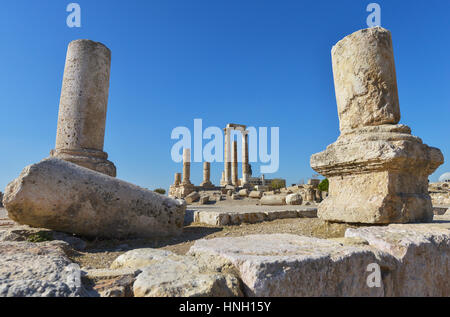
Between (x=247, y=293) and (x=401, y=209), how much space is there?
2.64 metres

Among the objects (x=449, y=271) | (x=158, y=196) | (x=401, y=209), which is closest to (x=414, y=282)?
(x=449, y=271)

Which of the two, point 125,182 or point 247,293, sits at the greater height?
point 125,182

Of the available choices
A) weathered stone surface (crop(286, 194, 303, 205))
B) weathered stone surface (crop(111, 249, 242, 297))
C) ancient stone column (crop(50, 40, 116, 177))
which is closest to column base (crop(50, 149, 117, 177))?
ancient stone column (crop(50, 40, 116, 177))

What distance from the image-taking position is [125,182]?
4.82 m

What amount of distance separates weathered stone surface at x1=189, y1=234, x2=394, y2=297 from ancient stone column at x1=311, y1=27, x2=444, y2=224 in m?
1.57

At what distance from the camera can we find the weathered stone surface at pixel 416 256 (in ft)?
6.57

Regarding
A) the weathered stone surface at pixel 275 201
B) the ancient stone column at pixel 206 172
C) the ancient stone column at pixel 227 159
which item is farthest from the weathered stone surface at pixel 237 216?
the ancient stone column at pixel 227 159

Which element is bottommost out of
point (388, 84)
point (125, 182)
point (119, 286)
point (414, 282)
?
point (414, 282)

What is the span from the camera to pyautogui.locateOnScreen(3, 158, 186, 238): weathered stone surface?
3.83 meters

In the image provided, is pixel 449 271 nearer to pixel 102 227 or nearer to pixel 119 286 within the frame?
pixel 119 286

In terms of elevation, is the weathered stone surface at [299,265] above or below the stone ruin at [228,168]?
below

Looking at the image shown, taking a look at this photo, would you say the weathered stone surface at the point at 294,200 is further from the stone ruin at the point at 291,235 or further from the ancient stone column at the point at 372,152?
the ancient stone column at the point at 372,152

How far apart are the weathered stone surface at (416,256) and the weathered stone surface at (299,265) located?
15cm

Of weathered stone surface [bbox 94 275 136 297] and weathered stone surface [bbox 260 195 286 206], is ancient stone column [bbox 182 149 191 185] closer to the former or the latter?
weathered stone surface [bbox 260 195 286 206]
